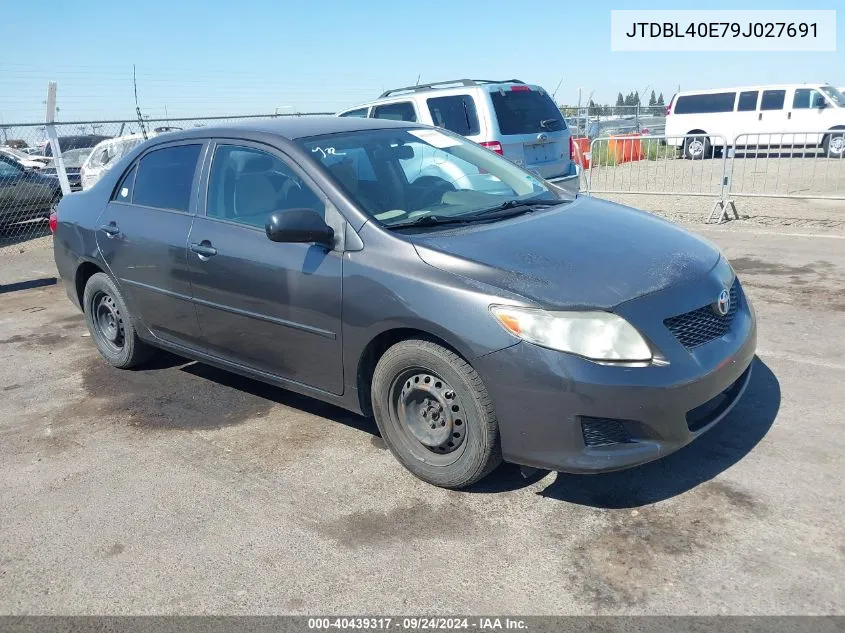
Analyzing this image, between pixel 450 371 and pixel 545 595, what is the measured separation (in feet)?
3.23

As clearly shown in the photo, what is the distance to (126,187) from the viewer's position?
508 centimetres

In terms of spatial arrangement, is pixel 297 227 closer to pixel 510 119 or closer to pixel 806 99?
pixel 510 119

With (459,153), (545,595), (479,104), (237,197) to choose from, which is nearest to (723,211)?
(479,104)

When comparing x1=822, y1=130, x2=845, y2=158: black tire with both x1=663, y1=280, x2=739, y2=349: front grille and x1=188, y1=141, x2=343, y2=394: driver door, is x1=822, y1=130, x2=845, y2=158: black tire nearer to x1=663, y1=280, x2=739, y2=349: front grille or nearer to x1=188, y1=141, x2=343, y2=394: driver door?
x1=663, y1=280, x2=739, y2=349: front grille

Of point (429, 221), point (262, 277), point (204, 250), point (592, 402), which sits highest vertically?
point (429, 221)

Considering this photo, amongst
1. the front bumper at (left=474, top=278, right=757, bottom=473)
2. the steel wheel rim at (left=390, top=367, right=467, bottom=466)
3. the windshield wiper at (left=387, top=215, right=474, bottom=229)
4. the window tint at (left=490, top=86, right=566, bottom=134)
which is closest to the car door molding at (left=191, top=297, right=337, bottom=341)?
the steel wheel rim at (left=390, top=367, right=467, bottom=466)

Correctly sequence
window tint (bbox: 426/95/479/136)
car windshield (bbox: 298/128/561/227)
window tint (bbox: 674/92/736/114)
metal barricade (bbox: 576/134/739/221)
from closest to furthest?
1. car windshield (bbox: 298/128/561/227)
2. window tint (bbox: 426/95/479/136)
3. metal barricade (bbox: 576/134/739/221)
4. window tint (bbox: 674/92/736/114)

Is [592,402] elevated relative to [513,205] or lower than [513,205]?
lower

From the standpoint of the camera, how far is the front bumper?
296cm

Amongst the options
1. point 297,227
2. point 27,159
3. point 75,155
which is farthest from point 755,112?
point 297,227

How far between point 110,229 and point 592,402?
3.60 metres

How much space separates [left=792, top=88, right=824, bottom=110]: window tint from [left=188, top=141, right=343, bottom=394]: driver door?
70.9 ft

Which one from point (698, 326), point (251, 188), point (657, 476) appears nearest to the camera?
point (698, 326)

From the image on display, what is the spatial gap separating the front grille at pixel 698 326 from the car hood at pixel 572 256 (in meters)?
0.16
